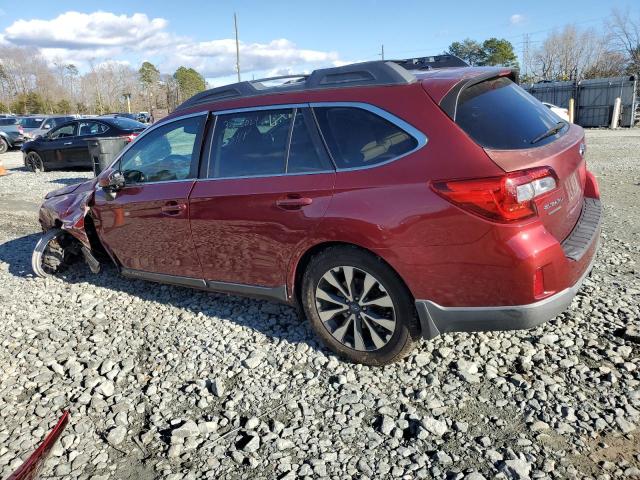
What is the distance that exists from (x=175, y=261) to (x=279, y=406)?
1.80 metres

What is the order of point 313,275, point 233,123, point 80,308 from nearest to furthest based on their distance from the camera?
1. point 313,275
2. point 233,123
3. point 80,308

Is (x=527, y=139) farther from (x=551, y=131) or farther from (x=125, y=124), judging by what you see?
(x=125, y=124)

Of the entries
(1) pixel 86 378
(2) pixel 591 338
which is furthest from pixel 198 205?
(2) pixel 591 338

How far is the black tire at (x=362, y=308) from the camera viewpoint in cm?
315

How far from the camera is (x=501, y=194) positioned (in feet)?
8.92

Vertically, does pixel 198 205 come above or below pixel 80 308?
above

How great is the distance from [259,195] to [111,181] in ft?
6.17

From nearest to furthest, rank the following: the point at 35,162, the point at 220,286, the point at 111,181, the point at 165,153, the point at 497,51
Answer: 1. the point at 220,286
2. the point at 165,153
3. the point at 111,181
4. the point at 35,162
5. the point at 497,51

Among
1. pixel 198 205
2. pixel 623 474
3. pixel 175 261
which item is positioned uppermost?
pixel 198 205

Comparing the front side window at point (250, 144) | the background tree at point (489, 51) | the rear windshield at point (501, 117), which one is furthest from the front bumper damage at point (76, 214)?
the background tree at point (489, 51)

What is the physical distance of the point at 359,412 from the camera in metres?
3.01

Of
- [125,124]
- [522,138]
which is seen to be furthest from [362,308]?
[125,124]

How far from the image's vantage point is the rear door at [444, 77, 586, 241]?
113 inches

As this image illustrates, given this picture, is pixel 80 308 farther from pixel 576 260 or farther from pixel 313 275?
pixel 576 260
